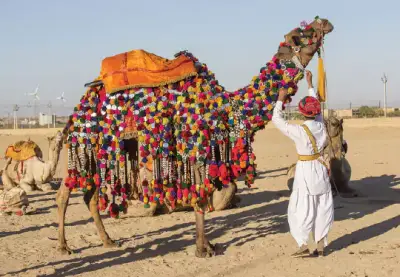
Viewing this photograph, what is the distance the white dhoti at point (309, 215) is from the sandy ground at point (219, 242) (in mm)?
301

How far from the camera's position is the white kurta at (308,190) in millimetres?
6457

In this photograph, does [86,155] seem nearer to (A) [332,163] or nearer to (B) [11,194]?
(B) [11,194]

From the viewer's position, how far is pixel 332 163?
11039mm

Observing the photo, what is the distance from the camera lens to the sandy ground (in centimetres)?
620

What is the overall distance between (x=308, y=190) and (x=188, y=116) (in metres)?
1.68

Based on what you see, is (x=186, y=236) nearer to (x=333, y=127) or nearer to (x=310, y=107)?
(x=310, y=107)

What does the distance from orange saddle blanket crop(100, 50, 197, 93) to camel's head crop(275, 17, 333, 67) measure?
3.84ft

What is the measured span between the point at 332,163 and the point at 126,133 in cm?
548

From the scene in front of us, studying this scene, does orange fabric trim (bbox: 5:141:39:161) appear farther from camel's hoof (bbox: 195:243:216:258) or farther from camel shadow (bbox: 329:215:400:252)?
camel shadow (bbox: 329:215:400:252)

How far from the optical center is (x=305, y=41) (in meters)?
6.70

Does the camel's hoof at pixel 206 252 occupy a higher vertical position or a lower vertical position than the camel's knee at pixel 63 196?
lower

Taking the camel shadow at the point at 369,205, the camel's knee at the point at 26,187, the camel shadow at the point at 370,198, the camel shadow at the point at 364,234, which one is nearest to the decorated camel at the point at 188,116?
the camel shadow at the point at 364,234

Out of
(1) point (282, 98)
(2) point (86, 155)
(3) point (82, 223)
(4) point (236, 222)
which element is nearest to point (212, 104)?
(1) point (282, 98)

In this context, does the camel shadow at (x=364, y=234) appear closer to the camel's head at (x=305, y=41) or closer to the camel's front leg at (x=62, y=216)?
the camel's head at (x=305, y=41)
